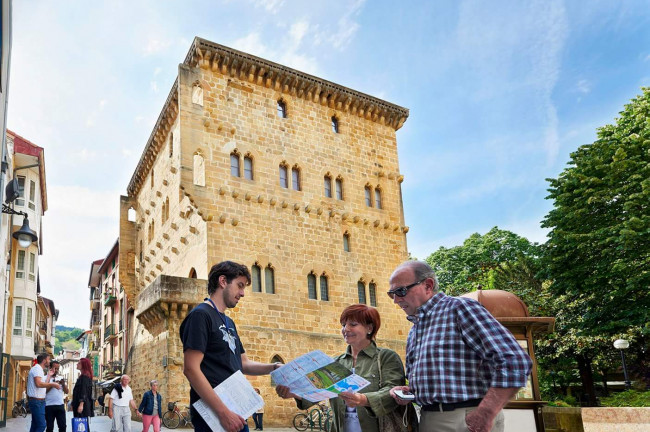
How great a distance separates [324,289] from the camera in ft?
82.1

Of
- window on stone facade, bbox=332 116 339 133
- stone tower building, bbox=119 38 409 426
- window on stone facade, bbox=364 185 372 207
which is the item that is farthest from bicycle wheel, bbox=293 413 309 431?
window on stone facade, bbox=332 116 339 133

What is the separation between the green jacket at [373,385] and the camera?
407 centimetres

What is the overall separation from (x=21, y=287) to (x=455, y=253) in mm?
31008

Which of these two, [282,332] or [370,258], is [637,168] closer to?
[370,258]

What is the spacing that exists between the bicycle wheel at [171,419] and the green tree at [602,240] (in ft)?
52.3

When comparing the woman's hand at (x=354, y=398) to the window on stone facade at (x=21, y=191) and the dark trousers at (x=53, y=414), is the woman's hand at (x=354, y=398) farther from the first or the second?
the window on stone facade at (x=21, y=191)

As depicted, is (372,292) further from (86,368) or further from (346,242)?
(86,368)

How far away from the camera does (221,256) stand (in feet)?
73.4

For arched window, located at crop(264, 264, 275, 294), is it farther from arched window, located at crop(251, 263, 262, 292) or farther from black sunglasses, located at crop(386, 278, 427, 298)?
black sunglasses, located at crop(386, 278, 427, 298)

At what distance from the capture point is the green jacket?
407 centimetres

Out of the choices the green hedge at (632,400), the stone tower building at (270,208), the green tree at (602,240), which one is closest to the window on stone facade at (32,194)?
the stone tower building at (270,208)

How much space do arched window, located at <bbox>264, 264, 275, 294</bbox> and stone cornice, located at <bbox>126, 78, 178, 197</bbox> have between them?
8106 millimetres

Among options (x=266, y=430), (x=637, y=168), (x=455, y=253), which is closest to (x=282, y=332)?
(x=266, y=430)

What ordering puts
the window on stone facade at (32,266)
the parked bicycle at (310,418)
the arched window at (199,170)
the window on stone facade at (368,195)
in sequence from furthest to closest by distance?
the window on stone facade at (32,266), the window on stone facade at (368,195), the arched window at (199,170), the parked bicycle at (310,418)
